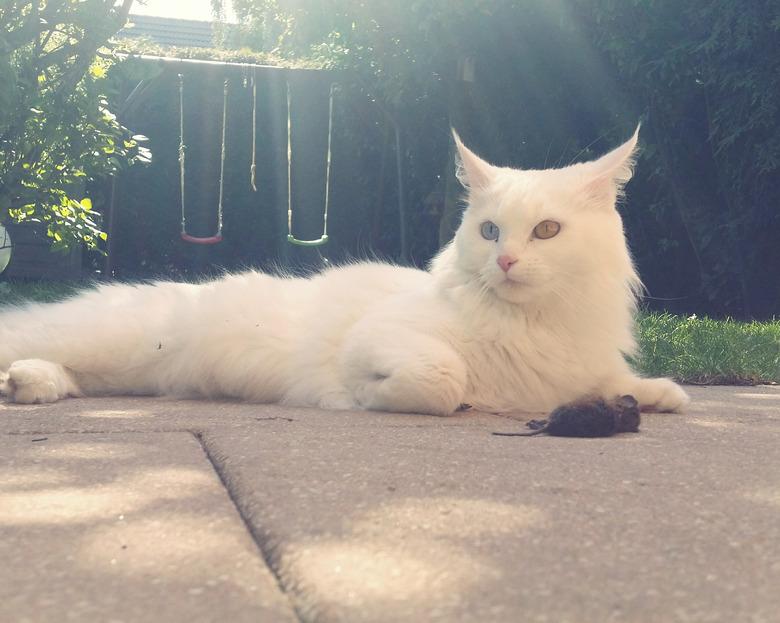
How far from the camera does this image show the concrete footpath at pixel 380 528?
1.08m

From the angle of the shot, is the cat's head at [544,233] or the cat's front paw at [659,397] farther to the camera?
the cat's front paw at [659,397]

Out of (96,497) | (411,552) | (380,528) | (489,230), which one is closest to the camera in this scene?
(411,552)

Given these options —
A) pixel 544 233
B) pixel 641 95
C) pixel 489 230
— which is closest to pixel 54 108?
pixel 489 230

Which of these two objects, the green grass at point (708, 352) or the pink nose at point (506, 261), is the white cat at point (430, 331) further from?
the green grass at point (708, 352)

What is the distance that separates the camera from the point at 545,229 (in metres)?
2.95

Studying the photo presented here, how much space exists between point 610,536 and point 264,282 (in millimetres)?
2530

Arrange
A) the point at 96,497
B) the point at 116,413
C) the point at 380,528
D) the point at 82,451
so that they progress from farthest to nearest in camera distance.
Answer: the point at 116,413 < the point at 82,451 < the point at 96,497 < the point at 380,528

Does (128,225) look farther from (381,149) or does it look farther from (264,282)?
(264,282)

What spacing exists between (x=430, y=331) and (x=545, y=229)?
482 millimetres

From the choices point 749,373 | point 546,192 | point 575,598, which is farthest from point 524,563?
point 749,373

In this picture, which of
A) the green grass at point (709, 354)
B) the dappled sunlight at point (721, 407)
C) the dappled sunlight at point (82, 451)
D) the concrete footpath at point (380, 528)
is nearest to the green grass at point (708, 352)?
the green grass at point (709, 354)

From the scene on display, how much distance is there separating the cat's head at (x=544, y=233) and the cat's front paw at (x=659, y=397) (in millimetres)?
360

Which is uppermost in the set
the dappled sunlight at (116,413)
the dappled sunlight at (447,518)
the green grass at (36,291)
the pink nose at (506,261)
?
the pink nose at (506,261)

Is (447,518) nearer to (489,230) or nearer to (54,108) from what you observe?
(489,230)
